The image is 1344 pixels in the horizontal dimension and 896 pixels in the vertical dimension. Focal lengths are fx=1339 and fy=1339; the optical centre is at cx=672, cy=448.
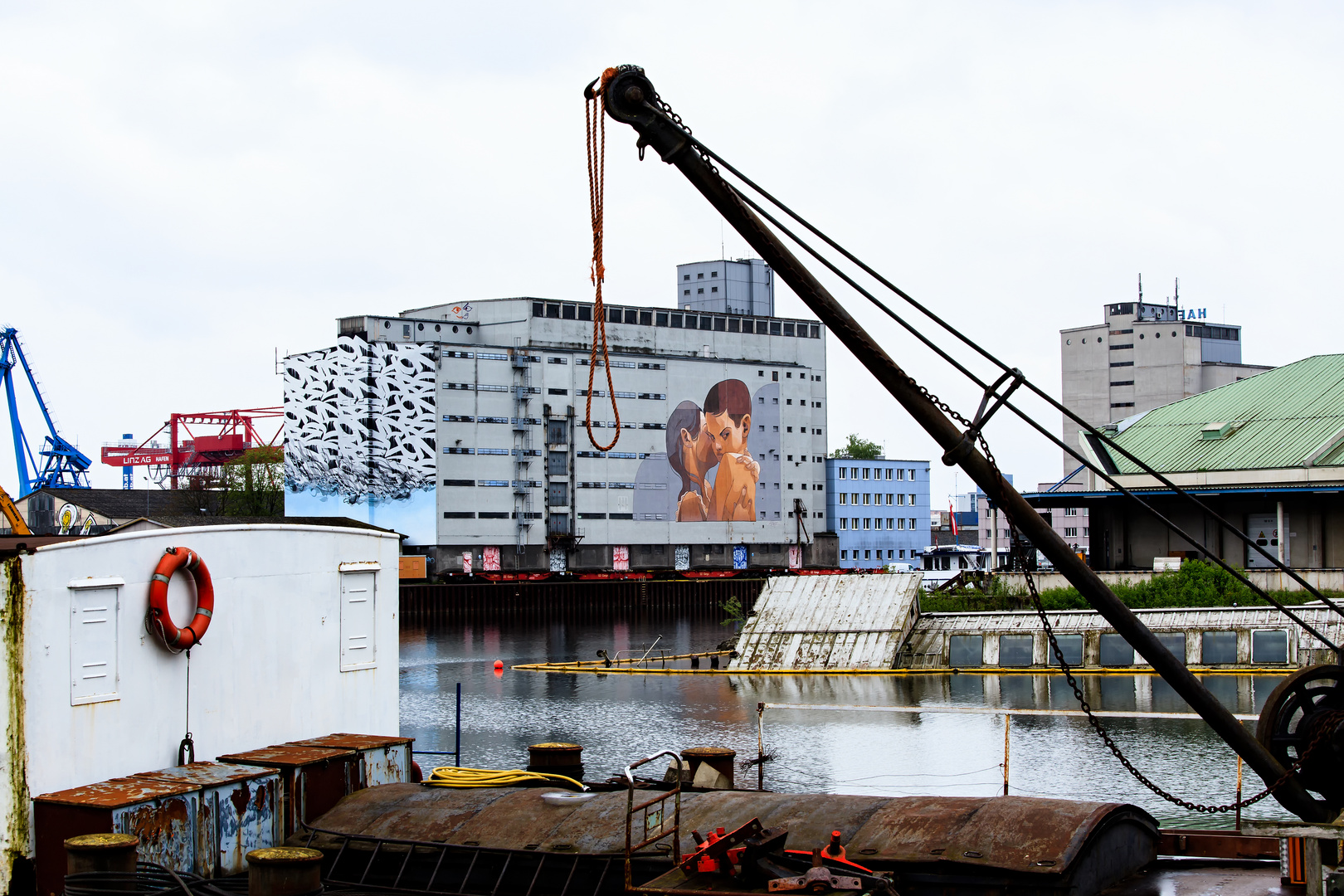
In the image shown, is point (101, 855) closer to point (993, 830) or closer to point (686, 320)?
point (993, 830)

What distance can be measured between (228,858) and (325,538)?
608cm

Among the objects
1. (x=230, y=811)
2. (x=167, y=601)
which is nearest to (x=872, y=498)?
(x=167, y=601)

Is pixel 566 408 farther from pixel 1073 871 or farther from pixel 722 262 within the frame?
pixel 1073 871

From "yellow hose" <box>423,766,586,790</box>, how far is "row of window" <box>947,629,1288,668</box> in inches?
1309

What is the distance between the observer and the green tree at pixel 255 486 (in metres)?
169

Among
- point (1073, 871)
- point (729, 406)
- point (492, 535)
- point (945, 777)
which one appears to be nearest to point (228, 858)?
point (1073, 871)

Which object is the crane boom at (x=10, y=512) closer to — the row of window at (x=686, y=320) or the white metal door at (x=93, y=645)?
the white metal door at (x=93, y=645)

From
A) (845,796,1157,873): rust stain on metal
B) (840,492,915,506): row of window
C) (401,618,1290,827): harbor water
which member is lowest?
(401,618,1290,827): harbor water

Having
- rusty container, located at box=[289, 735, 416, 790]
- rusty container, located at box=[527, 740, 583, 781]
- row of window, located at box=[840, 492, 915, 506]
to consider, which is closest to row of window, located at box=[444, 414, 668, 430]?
row of window, located at box=[840, 492, 915, 506]

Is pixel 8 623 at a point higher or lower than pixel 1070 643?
higher

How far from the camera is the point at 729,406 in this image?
530 feet

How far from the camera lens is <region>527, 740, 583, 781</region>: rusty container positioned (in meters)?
23.5

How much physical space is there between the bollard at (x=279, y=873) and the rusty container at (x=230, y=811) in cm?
189

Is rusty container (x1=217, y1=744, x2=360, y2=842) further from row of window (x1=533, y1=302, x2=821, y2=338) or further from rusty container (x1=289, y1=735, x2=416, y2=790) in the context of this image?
row of window (x1=533, y1=302, x2=821, y2=338)
